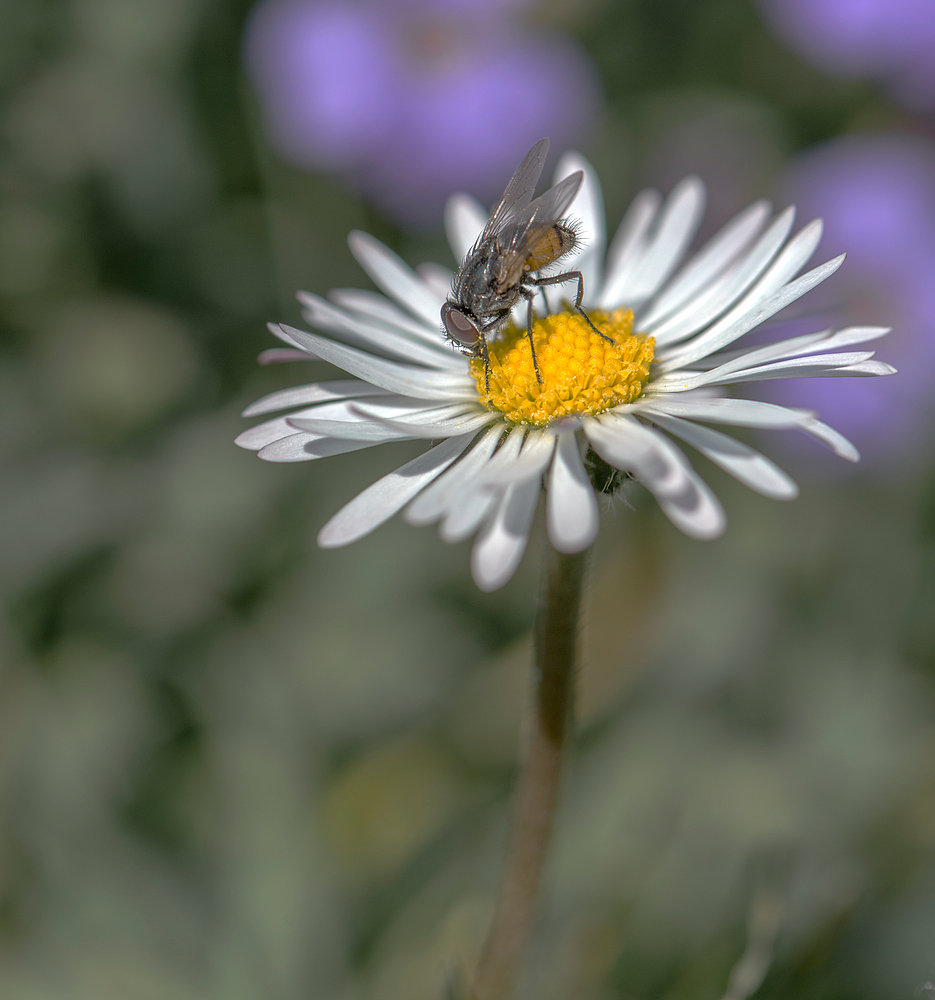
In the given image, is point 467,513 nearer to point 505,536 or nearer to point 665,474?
point 505,536

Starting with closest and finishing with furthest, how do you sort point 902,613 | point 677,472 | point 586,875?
point 677,472, point 586,875, point 902,613

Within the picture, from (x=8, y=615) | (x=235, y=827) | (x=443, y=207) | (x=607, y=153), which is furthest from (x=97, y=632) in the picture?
(x=607, y=153)

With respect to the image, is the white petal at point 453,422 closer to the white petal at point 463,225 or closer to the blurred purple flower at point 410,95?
the white petal at point 463,225

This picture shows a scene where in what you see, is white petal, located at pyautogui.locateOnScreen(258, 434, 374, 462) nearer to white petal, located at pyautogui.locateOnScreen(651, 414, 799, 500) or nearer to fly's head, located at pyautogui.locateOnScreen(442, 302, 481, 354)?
fly's head, located at pyautogui.locateOnScreen(442, 302, 481, 354)

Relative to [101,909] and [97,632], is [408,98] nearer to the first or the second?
[97,632]

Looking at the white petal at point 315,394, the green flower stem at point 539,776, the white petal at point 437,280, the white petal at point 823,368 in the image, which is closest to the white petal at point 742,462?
the white petal at point 823,368

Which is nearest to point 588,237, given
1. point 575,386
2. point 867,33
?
point 575,386

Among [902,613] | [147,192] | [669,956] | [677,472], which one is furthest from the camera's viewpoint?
[147,192]
